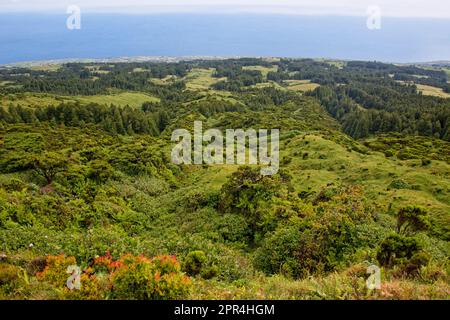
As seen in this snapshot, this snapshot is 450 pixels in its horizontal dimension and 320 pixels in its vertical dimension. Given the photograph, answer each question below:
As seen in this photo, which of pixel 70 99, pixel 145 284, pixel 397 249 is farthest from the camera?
pixel 70 99

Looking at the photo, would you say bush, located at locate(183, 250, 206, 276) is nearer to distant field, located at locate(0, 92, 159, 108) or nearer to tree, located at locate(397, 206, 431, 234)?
tree, located at locate(397, 206, 431, 234)

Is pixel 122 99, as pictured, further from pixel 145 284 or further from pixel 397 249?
pixel 145 284

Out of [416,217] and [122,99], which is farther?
[122,99]

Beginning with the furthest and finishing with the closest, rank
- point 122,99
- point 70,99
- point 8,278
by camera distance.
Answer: point 122,99
point 70,99
point 8,278

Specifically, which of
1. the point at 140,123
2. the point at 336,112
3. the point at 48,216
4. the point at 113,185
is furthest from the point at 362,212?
the point at 336,112

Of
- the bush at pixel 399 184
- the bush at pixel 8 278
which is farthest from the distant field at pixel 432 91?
the bush at pixel 8 278

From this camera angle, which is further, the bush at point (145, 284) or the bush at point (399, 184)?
the bush at point (399, 184)

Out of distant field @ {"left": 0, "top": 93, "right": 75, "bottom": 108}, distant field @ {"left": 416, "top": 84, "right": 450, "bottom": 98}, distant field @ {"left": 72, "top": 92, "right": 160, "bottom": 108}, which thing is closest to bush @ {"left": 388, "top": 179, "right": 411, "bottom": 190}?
distant field @ {"left": 0, "top": 93, "right": 75, "bottom": 108}

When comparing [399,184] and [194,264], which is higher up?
[194,264]

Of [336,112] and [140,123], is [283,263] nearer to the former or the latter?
[140,123]

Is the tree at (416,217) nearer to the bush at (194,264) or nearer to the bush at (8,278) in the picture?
the bush at (194,264)

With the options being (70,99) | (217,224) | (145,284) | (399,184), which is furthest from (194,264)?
(70,99)
